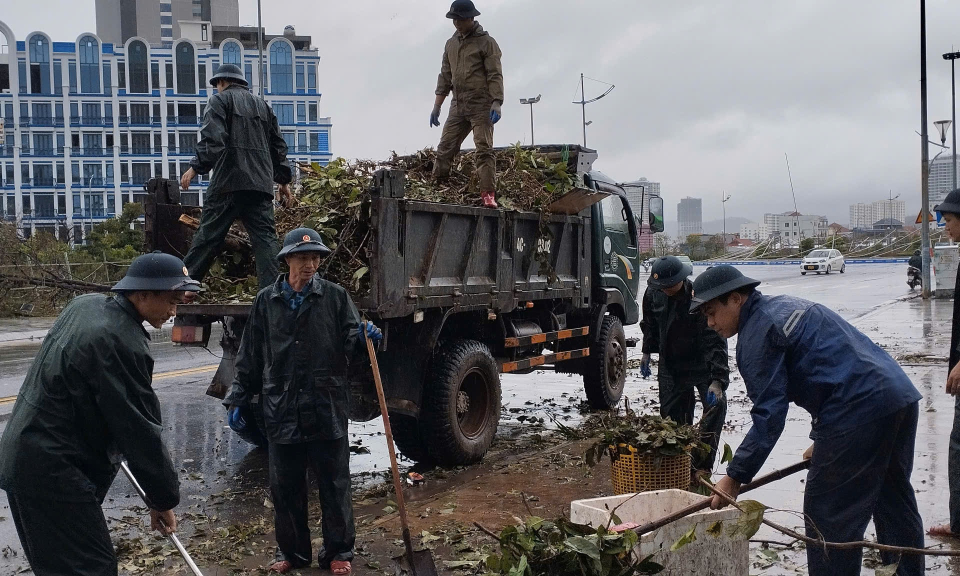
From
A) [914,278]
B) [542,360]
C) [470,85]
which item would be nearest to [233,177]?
[470,85]

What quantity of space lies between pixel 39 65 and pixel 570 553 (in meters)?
84.2

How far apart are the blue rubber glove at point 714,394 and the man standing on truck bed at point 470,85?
3.29 metres

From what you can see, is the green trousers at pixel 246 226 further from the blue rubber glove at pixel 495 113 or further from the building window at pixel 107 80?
the building window at pixel 107 80

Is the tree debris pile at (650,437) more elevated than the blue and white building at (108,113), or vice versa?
the blue and white building at (108,113)

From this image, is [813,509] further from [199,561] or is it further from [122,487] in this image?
[122,487]

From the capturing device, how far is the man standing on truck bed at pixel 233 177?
7.45 metres

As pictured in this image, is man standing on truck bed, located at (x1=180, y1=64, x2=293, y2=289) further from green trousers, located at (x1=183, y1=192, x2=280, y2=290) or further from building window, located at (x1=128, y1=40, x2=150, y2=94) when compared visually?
building window, located at (x1=128, y1=40, x2=150, y2=94)

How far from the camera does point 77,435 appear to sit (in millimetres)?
3744

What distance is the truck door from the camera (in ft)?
35.3

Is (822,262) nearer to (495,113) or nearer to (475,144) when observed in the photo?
(495,113)

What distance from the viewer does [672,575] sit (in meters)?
4.48

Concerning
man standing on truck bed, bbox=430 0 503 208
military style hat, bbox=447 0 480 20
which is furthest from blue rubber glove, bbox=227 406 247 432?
military style hat, bbox=447 0 480 20

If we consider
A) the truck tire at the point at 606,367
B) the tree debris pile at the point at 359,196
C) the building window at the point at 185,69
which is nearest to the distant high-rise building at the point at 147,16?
the building window at the point at 185,69

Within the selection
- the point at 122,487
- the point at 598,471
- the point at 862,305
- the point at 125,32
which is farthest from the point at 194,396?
the point at 125,32
